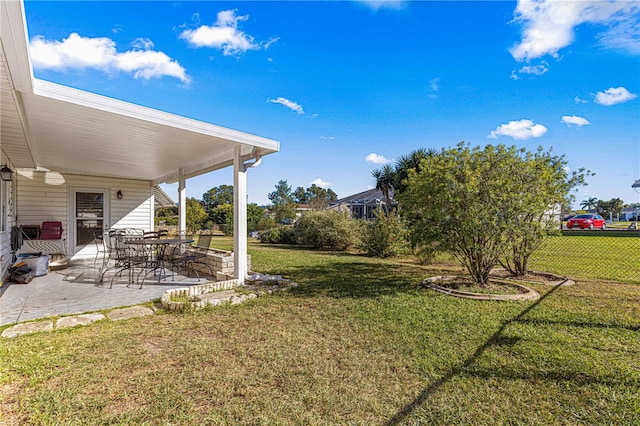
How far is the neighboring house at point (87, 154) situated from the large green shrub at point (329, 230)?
6.54m

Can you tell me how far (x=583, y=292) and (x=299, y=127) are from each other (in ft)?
44.1

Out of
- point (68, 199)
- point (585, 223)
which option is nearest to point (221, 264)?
point (68, 199)

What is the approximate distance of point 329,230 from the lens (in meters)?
13.8

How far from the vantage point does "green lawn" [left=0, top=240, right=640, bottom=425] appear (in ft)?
7.11

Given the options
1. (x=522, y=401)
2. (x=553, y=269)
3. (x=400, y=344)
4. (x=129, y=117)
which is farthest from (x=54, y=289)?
(x=553, y=269)

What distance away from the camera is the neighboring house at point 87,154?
3.45 metres

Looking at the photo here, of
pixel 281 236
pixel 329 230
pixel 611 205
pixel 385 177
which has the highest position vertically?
pixel 385 177

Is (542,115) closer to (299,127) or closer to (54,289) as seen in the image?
(299,127)

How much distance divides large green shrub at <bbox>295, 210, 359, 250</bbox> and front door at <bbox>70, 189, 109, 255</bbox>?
8.03 meters

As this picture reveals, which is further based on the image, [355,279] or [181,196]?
[181,196]

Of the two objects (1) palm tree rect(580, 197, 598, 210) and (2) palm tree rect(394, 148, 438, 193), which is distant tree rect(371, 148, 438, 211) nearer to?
(2) palm tree rect(394, 148, 438, 193)

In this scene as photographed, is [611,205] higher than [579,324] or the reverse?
higher

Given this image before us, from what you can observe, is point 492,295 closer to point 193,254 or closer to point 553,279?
point 553,279

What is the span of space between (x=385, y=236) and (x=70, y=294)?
8963 mm
